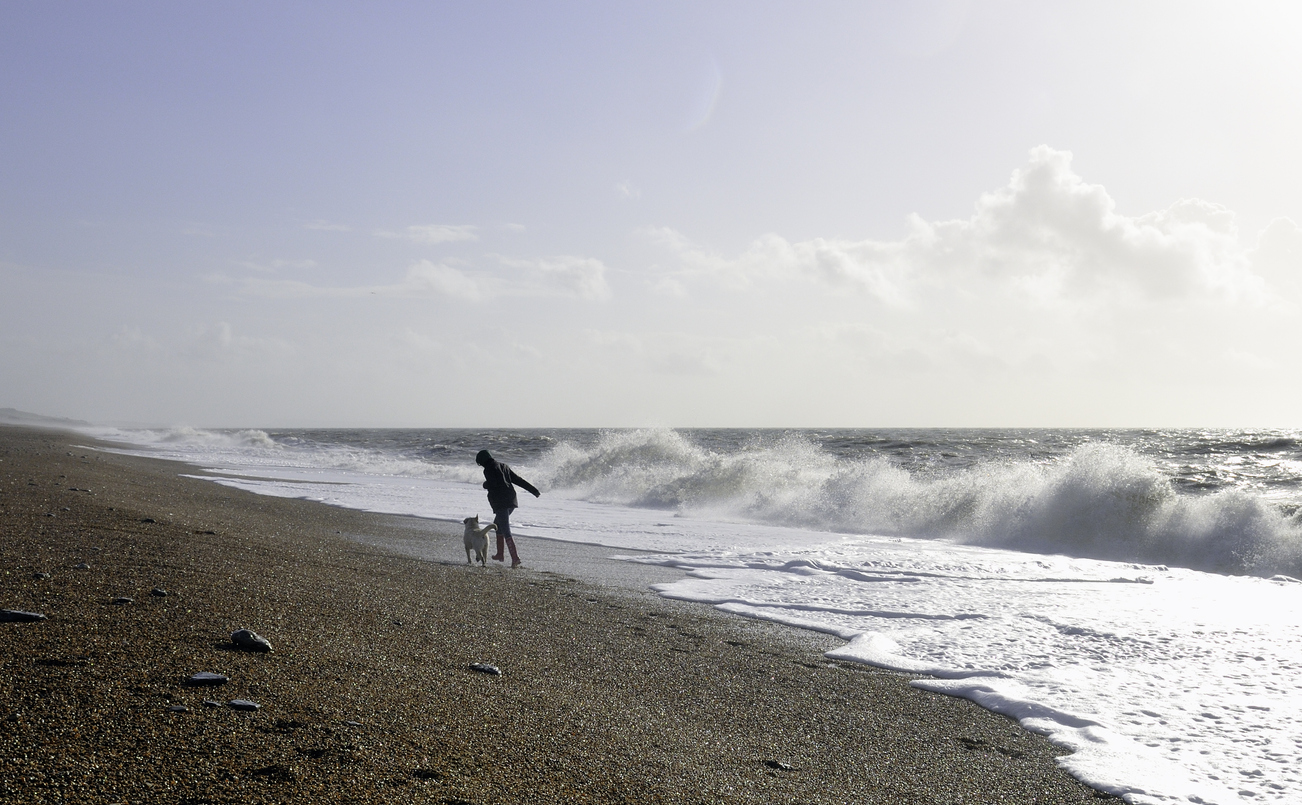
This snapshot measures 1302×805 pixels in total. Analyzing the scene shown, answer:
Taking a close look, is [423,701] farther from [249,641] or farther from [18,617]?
[18,617]

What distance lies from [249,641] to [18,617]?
3.69 ft

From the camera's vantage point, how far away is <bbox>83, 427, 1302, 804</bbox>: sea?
465 centimetres

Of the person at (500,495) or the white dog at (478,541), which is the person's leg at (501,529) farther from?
the white dog at (478,541)

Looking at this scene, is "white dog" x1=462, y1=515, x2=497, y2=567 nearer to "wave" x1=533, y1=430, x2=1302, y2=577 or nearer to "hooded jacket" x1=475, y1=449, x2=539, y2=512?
"hooded jacket" x1=475, y1=449, x2=539, y2=512

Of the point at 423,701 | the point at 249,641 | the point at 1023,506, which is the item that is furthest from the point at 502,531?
the point at 1023,506

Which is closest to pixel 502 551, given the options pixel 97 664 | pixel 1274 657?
pixel 97 664

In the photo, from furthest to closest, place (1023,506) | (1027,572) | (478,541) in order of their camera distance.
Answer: (1023,506) < (1027,572) < (478,541)

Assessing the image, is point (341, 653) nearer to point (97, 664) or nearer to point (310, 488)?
point (97, 664)

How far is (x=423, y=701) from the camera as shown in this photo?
3805mm

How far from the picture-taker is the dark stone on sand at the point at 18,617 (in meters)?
4.08

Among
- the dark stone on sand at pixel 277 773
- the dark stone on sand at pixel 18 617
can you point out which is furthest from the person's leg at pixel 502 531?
the dark stone on sand at pixel 277 773

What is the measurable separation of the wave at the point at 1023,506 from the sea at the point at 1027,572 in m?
0.04

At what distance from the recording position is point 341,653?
440 centimetres

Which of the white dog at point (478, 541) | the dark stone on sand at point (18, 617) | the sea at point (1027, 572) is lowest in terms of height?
the sea at point (1027, 572)
